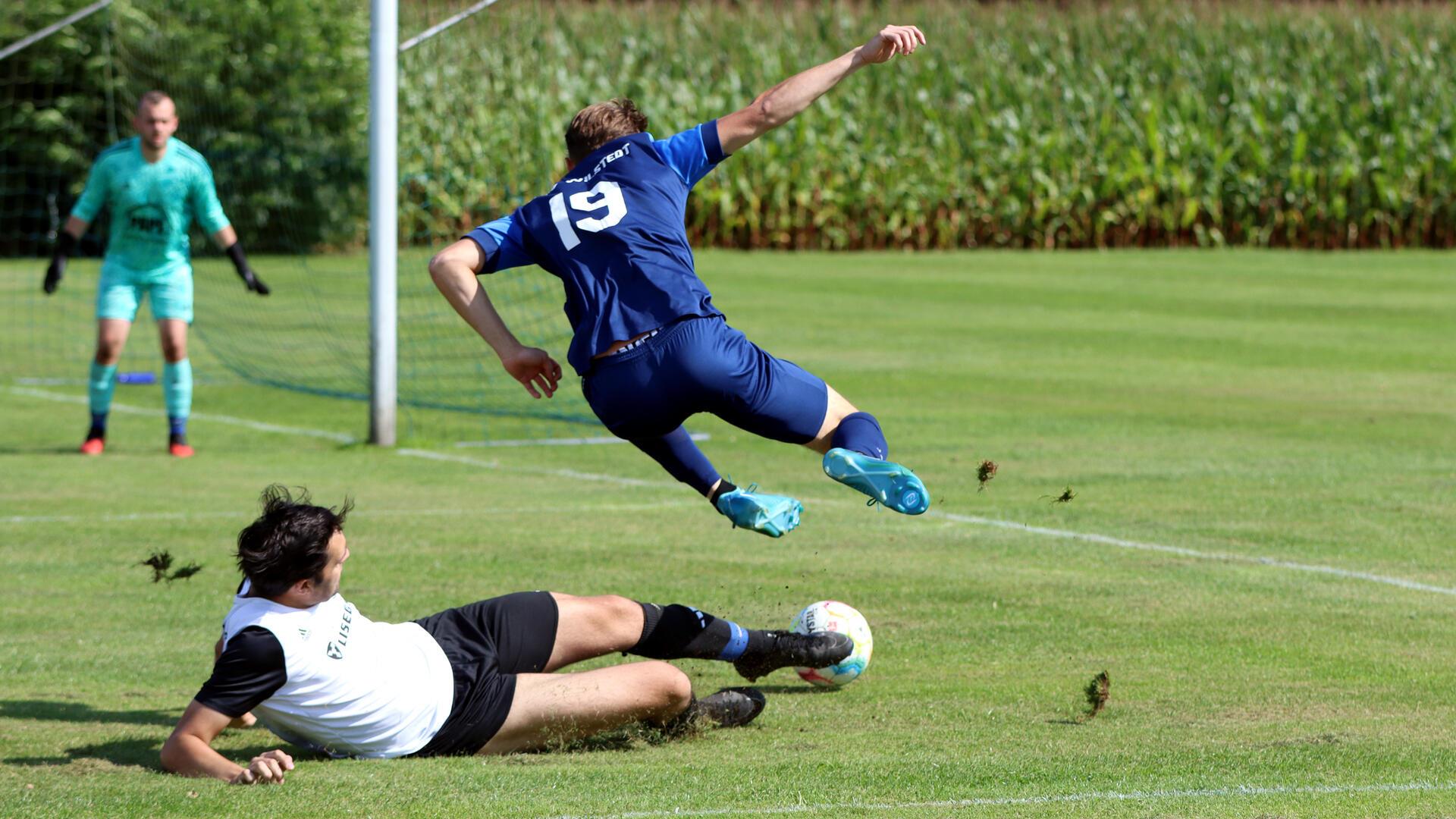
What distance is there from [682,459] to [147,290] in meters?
7.65

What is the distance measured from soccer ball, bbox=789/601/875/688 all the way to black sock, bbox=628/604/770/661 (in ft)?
1.04

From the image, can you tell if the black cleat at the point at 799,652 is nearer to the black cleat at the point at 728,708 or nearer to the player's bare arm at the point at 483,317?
the black cleat at the point at 728,708

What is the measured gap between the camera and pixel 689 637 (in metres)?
6.90

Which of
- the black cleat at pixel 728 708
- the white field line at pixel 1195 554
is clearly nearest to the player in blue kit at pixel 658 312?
the black cleat at pixel 728 708

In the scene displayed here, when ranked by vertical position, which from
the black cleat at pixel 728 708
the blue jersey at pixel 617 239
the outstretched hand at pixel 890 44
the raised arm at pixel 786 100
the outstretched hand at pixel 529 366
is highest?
the outstretched hand at pixel 890 44

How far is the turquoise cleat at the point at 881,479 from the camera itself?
21.1 ft

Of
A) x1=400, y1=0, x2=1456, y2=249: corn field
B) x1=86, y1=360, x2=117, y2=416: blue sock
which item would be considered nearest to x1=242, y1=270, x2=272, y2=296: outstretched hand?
x1=86, y1=360, x2=117, y2=416: blue sock

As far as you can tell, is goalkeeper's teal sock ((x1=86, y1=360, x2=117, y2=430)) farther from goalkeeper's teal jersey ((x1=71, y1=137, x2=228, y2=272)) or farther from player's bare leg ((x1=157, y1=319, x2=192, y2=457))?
goalkeeper's teal jersey ((x1=71, y1=137, x2=228, y2=272))

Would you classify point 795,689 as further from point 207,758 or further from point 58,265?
point 58,265

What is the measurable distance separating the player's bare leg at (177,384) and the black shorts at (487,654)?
754cm

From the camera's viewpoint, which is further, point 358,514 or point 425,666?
point 358,514

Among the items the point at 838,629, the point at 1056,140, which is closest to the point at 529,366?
the point at 838,629

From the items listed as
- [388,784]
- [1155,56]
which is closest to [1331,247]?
[1155,56]

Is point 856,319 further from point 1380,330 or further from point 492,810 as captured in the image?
point 492,810
